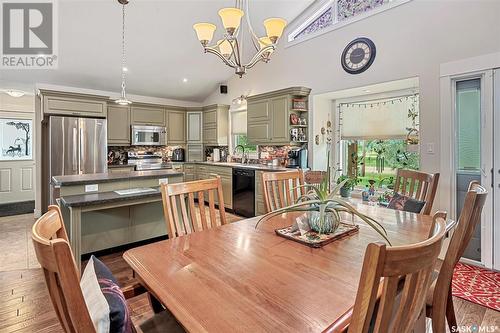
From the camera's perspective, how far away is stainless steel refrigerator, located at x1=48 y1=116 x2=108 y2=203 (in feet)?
15.0

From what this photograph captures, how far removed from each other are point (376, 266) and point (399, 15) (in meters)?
3.86

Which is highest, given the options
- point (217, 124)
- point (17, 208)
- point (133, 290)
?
point (217, 124)

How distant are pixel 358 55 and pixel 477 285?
3.05 m

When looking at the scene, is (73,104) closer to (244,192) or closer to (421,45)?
(244,192)

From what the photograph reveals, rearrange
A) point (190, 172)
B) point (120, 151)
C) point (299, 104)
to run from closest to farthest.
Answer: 1. point (299, 104)
2. point (120, 151)
3. point (190, 172)

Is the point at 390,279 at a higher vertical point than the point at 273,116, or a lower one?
lower

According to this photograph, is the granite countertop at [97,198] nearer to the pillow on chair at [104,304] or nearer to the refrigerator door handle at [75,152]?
the pillow on chair at [104,304]

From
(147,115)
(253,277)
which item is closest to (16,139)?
(147,115)

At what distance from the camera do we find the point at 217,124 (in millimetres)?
6340

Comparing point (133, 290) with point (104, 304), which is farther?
point (133, 290)

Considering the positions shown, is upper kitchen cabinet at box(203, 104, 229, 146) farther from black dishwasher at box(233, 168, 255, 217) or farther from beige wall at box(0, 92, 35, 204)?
beige wall at box(0, 92, 35, 204)

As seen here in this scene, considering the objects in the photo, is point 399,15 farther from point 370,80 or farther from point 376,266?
point 376,266

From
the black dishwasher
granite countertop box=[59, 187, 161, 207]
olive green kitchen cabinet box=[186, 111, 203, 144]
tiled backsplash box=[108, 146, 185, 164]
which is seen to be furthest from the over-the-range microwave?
granite countertop box=[59, 187, 161, 207]

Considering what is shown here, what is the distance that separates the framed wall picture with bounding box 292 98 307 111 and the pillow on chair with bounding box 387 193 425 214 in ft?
8.31
